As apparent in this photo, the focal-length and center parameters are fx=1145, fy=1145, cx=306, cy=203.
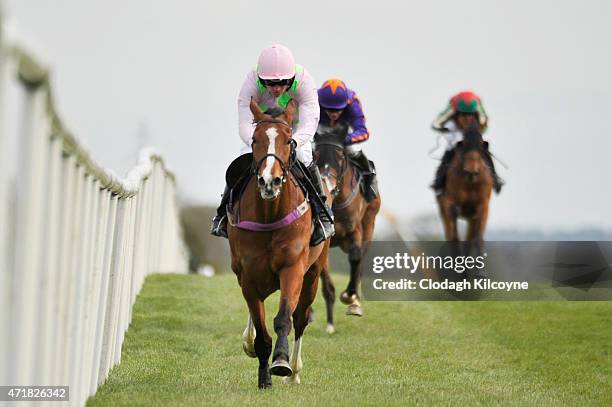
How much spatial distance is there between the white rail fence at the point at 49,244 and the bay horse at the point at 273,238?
0.92 meters

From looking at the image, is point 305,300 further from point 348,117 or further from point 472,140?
point 472,140

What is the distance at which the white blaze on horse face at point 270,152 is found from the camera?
765cm

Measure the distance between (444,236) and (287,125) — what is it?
10.3 meters

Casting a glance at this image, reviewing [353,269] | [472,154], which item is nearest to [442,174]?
[472,154]

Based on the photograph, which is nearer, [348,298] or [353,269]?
[348,298]

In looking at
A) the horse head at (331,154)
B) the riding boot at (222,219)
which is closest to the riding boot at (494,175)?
the horse head at (331,154)

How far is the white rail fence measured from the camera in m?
4.48

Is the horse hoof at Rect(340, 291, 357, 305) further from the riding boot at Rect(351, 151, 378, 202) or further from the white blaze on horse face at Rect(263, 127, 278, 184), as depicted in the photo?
the white blaze on horse face at Rect(263, 127, 278, 184)

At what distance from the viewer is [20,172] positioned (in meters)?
4.61

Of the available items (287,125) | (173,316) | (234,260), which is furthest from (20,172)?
(173,316)

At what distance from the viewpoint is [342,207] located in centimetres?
1331

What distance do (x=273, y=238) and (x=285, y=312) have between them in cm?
54

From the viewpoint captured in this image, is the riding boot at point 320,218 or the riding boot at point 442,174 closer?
the riding boot at point 320,218

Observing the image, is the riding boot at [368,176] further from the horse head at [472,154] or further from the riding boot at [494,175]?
the riding boot at [494,175]
